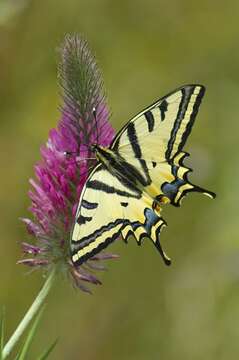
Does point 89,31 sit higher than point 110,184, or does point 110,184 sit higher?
point 89,31

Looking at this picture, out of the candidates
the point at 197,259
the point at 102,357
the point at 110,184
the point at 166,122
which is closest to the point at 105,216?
the point at 110,184

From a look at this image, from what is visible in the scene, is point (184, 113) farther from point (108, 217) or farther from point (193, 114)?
point (108, 217)

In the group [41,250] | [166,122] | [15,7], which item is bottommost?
[41,250]

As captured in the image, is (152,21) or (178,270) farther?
(152,21)

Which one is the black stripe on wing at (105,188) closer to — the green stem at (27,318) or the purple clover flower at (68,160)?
the purple clover flower at (68,160)

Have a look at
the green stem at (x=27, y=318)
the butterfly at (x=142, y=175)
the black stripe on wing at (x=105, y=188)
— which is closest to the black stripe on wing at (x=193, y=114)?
the butterfly at (x=142, y=175)

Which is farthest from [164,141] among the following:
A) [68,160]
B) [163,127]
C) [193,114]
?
[68,160]

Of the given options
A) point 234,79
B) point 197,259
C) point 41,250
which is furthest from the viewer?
point 234,79

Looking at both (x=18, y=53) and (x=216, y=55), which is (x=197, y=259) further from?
(x=18, y=53)
